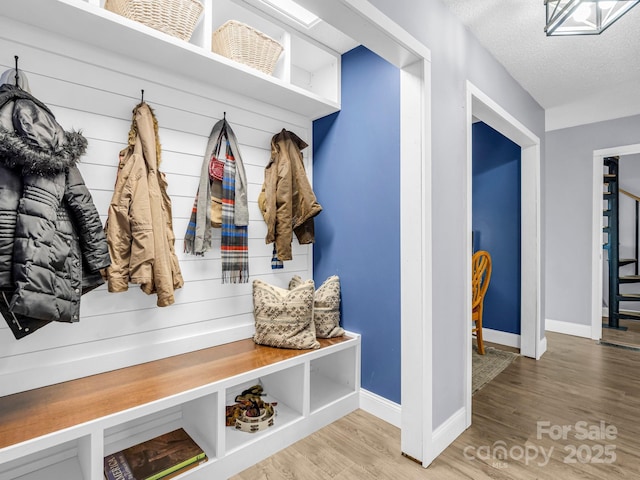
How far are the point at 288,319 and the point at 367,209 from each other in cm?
87

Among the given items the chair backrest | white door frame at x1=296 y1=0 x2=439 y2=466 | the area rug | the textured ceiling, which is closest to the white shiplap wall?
white door frame at x1=296 y1=0 x2=439 y2=466

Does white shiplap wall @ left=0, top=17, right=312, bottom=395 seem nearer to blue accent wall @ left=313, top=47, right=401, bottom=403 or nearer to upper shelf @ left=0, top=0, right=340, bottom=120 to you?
upper shelf @ left=0, top=0, right=340, bottom=120

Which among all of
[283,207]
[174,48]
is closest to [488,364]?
[283,207]

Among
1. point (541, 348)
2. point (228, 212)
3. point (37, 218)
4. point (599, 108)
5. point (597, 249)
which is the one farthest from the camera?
point (597, 249)

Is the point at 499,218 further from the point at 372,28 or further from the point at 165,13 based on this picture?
the point at 165,13

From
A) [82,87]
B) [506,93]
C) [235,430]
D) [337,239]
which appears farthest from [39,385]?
[506,93]

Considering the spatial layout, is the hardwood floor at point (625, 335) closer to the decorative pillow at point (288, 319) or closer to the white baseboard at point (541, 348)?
the white baseboard at point (541, 348)

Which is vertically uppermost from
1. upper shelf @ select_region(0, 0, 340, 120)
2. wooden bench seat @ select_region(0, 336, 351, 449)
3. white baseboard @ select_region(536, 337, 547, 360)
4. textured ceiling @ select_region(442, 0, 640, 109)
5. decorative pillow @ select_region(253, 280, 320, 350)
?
textured ceiling @ select_region(442, 0, 640, 109)

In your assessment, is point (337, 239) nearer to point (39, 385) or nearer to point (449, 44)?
point (449, 44)

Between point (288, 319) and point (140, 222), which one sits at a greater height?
point (140, 222)

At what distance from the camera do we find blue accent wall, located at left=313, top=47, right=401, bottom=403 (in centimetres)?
216

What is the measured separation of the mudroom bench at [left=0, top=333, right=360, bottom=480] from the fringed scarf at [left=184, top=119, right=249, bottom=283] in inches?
20.5

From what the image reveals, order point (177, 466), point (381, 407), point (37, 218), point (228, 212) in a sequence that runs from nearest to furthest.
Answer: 1. point (37, 218)
2. point (177, 466)
3. point (228, 212)
4. point (381, 407)

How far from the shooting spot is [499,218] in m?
3.73
